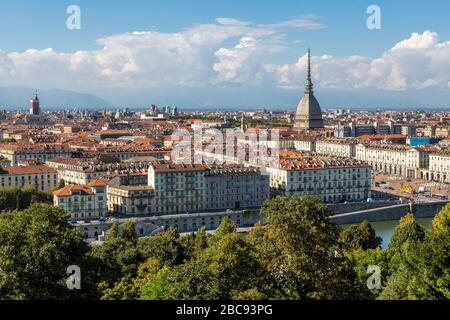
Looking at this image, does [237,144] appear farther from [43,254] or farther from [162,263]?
[43,254]

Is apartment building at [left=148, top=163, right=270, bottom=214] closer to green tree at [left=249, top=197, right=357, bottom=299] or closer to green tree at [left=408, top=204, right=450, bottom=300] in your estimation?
green tree at [left=408, top=204, right=450, bottom=300]

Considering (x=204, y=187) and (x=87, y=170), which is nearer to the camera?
(x=204, y=187)

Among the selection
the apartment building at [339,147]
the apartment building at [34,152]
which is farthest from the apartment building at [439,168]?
the apartment building at [34,152]
